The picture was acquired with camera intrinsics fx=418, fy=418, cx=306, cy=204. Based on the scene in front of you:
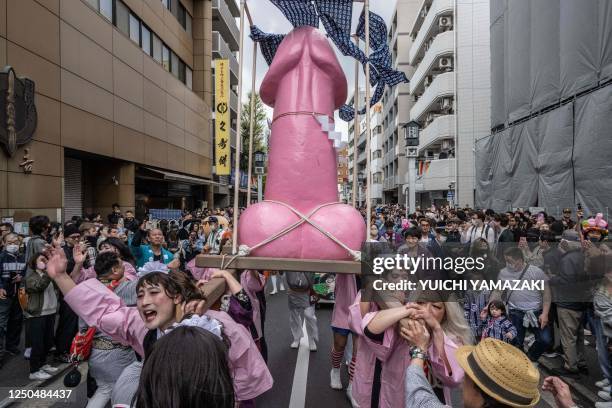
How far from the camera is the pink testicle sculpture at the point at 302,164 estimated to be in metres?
3.04

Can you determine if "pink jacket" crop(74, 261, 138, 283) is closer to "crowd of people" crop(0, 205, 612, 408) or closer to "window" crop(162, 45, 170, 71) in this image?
"crowd of people" crop(0, 205, 612, 408)

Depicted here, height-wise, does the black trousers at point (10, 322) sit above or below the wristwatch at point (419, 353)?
below

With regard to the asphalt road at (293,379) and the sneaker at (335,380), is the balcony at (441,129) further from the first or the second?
the sneaker at (335,380)

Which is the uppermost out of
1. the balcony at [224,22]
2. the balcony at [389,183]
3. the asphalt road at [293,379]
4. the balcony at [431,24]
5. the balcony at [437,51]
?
the balcony at [224,22]

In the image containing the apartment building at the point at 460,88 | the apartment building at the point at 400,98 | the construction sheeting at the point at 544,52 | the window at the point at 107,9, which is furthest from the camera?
the apartment building at the point at 400,98

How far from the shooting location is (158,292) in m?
2.21

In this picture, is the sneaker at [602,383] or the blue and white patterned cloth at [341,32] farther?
the sneaker at [602,383]

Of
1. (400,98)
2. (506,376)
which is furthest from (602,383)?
(400,98)

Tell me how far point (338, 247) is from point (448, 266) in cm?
78

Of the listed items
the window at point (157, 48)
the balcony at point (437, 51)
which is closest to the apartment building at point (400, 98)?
the balcony at point (437, 51)

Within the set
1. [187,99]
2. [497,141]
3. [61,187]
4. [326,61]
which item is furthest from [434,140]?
[326,61]

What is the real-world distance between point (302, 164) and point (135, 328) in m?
1.66

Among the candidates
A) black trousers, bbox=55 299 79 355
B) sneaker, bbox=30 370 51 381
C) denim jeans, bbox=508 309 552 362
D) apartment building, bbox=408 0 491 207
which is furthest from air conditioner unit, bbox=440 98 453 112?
sneaker, bbox=30 370 51 381

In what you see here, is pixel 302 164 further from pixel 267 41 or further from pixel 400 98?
pixel 400 98
